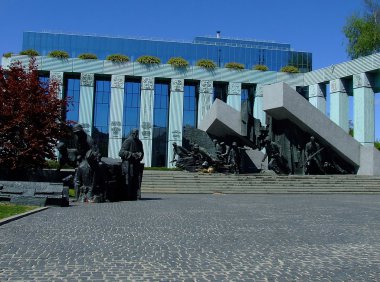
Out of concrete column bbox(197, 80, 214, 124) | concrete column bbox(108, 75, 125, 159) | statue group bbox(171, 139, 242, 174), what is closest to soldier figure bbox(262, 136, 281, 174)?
statue group bbox(171, 139, 242, 174)

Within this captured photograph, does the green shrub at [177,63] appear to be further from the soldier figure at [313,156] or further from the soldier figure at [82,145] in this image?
the soldier figure at [82,145]

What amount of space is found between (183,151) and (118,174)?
14265 mm

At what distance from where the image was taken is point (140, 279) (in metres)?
4.14

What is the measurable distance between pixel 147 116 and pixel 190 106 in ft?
17.0

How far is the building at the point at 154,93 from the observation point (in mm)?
40594

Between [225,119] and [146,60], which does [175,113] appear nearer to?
[146,60]

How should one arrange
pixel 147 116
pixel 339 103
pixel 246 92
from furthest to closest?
pixel 246 92, pixel 147 116, pixel 339 103

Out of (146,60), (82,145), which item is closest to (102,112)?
(146,60)

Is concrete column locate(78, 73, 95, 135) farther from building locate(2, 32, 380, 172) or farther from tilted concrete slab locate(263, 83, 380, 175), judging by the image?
tilted concrete slab locate(263, 83, 380, 175)

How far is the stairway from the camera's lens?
66.9 ft

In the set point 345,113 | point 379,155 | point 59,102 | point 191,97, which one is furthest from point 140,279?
point 191,97

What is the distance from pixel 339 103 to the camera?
128ft

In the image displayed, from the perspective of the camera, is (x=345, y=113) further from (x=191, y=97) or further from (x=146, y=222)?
(x=146, y=222)

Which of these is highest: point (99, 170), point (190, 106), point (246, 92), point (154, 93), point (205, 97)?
point (246, 92)
